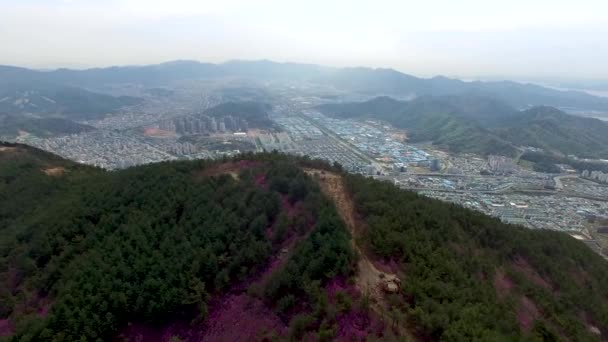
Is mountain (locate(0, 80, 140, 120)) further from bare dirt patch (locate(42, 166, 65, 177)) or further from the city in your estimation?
bare dirt patch (locate(42, 166, 65, 177))

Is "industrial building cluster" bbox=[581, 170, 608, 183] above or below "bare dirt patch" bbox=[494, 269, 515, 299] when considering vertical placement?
below

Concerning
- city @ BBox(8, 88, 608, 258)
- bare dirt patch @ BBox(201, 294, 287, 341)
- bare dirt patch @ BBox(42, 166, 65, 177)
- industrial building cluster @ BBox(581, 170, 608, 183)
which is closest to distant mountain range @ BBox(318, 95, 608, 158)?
city @ BBox(8, 88, 608, 258)

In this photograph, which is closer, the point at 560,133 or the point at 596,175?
the point at 596,175

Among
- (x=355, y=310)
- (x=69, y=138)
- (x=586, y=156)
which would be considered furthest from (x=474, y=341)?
(x=69, y=138)

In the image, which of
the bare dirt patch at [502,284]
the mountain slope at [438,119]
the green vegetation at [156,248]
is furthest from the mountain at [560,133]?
the green vegetation at [156,248]

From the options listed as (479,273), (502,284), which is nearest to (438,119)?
(502,284)

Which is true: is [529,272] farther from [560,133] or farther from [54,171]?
[560,133]

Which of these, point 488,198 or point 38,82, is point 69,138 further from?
point 38,82
